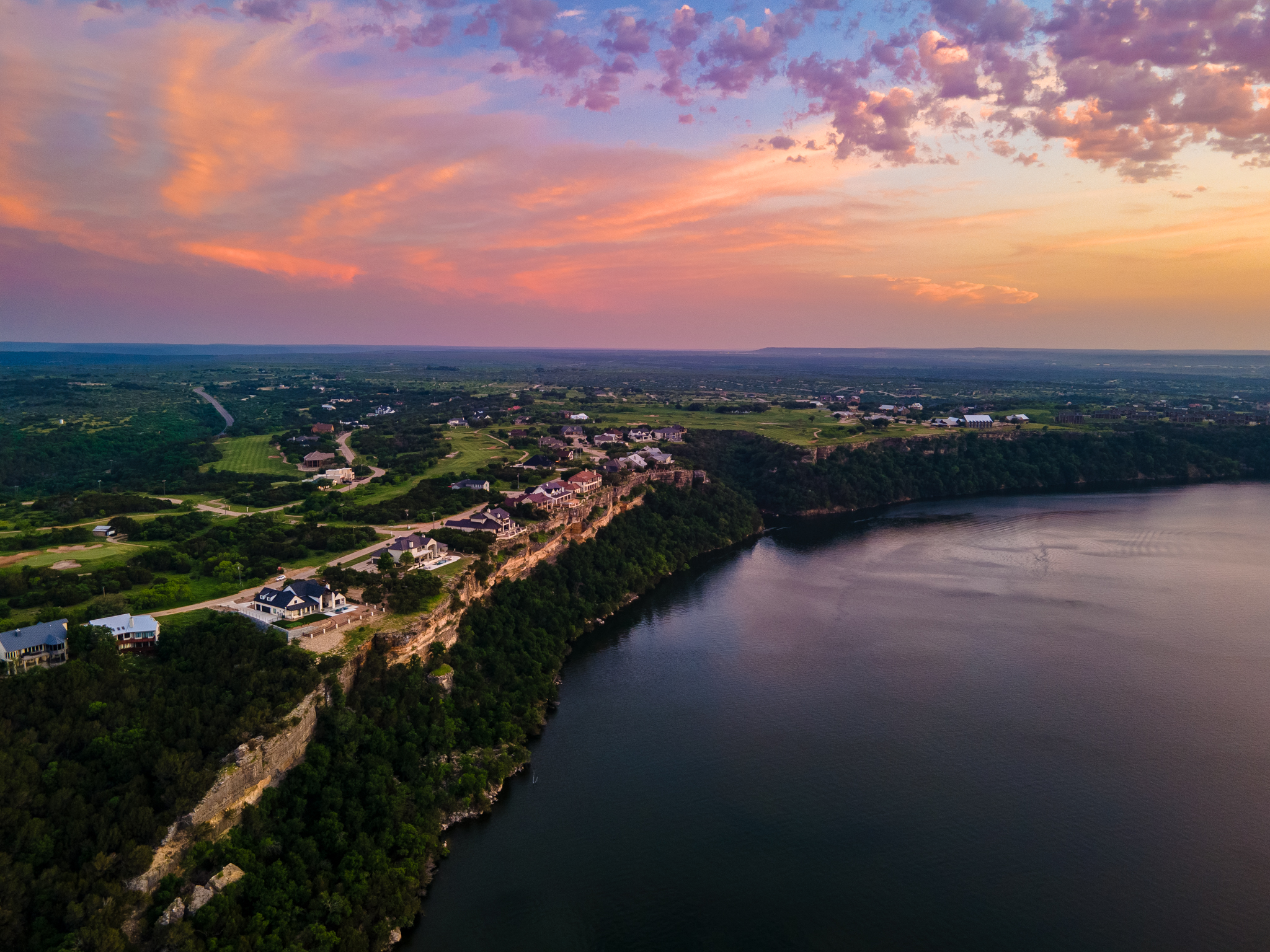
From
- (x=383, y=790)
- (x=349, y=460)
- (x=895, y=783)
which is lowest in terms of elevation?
(x=895, y=783)

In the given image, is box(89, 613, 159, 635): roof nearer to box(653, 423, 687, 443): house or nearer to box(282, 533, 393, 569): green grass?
box(282, 533, 393, 569): green grass

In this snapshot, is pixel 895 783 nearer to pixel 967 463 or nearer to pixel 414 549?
pixel 414 549

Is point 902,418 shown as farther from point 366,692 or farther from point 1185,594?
point 366,692

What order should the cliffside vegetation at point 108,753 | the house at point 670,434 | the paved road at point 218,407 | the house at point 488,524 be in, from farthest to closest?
1. the paved road at point 218,407
2. the house at point 670,434
3. the house at point 488,524
4. the cliffside vegetation at point 108,753

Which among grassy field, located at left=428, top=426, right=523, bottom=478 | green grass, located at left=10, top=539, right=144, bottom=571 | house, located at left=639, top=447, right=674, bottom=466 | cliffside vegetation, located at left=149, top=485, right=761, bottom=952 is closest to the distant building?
cliffside vegetation, located at left=149, top=485, right=761, bottom=952

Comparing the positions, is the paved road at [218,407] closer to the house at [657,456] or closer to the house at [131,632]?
the house at [657,456]

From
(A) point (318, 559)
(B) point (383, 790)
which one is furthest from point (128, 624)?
(B) point (383, 790)

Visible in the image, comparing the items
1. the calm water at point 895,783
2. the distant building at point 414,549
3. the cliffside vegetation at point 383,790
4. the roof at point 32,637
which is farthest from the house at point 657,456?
the roof at point 32,637
